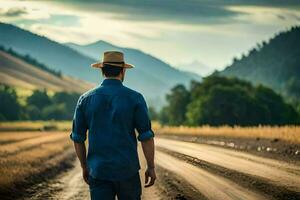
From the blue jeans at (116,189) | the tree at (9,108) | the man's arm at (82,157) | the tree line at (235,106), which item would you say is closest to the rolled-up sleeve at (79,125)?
the man's arm at (82,157)

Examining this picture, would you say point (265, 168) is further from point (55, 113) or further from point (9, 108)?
point (55, 113)

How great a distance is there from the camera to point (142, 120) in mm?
6816

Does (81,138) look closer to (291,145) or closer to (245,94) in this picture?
(291,145)

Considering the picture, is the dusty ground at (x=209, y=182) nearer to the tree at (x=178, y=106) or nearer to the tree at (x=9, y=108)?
the tree at (x=178, y=106)

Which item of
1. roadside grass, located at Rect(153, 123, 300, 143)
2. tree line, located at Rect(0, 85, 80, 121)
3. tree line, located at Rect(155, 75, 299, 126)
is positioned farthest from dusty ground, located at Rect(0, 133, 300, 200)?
tree line, located at Rect(0, 85, 80, 121)

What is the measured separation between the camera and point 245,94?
9938 cm

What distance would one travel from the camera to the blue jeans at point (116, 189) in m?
6.80

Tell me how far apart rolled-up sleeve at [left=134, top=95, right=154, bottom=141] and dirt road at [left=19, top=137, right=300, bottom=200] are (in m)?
7.23

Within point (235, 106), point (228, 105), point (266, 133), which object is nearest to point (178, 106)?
point (228, 105)

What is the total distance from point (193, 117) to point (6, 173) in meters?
84.6

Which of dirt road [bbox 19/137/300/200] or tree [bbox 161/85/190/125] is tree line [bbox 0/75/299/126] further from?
dirt road [bbox 19/137/300/200]

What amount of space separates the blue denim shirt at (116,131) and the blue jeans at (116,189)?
2.7 inches

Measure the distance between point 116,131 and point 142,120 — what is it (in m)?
0.28

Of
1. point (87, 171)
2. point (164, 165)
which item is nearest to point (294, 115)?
point (164, 165)
